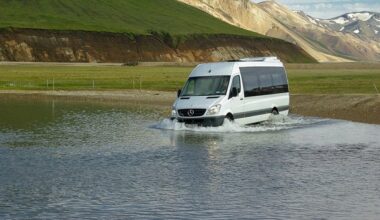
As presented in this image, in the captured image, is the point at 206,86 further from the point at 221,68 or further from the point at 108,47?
the point at 108,47

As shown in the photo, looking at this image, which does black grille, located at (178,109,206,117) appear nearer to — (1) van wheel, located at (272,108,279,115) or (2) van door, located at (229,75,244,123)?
(2) van door, located at (229,75,244,123)

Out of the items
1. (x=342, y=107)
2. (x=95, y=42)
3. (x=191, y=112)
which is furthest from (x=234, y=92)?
(x=95, y=42)

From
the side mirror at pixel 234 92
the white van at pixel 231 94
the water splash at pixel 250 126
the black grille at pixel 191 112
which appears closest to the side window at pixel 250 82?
the white van at pixel 231 94

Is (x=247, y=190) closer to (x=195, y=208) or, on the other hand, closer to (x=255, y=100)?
(x=195, y=208)

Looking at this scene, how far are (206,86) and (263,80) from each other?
3.27m

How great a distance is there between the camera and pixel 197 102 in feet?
94.3

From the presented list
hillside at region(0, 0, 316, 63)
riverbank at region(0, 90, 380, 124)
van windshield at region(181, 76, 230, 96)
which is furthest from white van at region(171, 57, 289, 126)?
hillside at region(0, 0, 316, 63)

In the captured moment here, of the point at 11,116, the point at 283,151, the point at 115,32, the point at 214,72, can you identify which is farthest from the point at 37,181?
the point at 115,32

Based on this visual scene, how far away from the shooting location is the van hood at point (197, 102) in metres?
28.4

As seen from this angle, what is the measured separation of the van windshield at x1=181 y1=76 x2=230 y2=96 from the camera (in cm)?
2986

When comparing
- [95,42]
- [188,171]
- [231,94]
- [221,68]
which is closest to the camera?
[188,171]

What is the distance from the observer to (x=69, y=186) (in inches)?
610

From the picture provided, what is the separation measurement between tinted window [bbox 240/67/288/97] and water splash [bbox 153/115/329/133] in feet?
4.37

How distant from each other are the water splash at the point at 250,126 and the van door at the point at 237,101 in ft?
1.41
